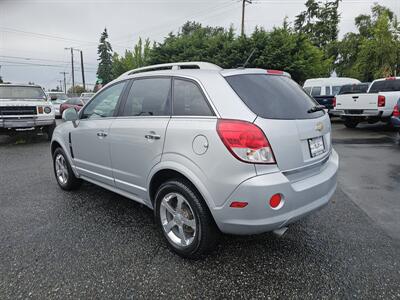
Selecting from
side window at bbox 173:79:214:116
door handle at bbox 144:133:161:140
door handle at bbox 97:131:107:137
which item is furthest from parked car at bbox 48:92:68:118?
side window at bbox 173:79:214:116

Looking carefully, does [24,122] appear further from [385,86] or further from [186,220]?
[385,86]

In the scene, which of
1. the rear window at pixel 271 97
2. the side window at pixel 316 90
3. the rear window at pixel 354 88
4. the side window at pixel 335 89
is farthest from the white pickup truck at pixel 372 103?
the rear window at pixel 271 97

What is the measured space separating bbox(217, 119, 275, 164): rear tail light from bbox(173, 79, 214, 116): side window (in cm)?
27

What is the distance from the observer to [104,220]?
11.2 ft

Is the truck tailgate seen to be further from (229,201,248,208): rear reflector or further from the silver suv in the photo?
(229,201,248,208): rear reflector

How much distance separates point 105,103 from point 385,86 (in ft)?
36.3

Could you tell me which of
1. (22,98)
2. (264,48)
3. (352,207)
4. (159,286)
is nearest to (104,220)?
(159,286)

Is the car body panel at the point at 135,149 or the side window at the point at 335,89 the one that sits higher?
the side window at the point at 335,89

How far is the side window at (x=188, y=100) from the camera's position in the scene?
96.2 inches

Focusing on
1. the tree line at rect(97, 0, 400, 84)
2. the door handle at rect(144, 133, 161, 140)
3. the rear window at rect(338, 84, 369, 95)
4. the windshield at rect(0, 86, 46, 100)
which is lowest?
the door handle at rect(144, 133, 161, 140)

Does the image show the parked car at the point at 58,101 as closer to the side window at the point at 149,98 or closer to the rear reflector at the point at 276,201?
the side window at the point at 149,98

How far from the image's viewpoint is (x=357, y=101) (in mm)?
10531

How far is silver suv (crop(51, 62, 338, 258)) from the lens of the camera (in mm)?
2176

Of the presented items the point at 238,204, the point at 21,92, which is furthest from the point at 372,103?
the point at 21,92
